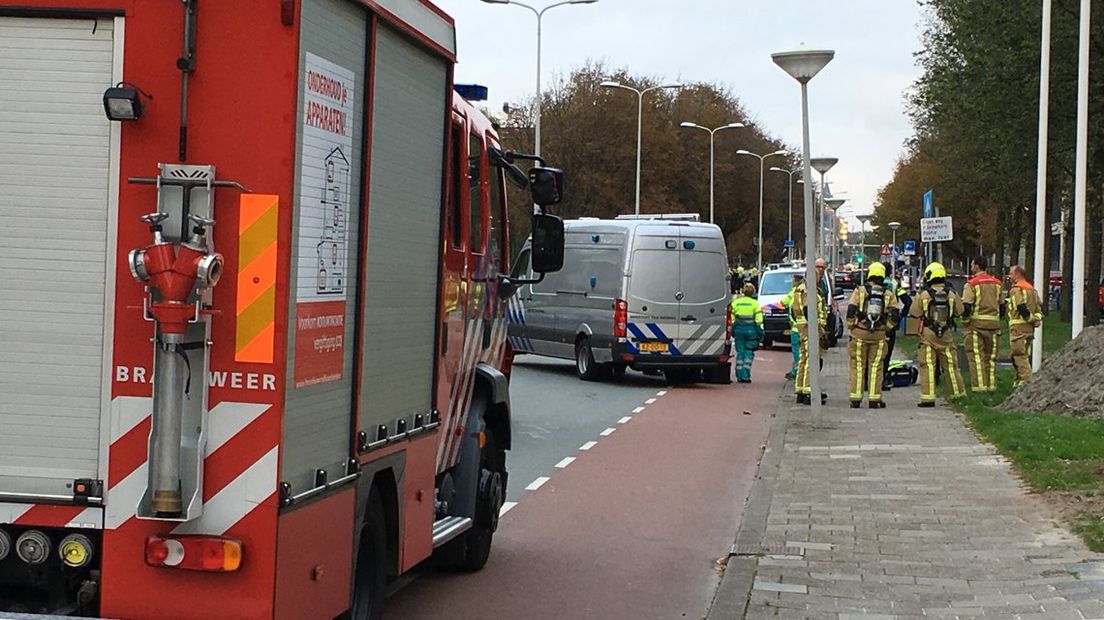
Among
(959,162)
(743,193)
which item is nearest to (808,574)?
(959,162)

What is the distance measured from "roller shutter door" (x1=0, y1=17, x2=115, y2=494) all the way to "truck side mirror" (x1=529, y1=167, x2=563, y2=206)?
406 centimetres

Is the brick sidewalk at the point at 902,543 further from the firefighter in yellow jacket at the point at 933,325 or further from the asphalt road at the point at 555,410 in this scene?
the firefighter in yellow jacket at the point at 933,325

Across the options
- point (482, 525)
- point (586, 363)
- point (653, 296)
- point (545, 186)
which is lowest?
point (482, 525)

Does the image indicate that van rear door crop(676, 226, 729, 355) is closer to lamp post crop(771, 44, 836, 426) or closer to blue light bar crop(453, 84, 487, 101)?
lamp post crop(771, 44, 836, 426)

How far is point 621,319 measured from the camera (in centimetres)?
2336

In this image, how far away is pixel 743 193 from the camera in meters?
96.1

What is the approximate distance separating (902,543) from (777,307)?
89.8 feet

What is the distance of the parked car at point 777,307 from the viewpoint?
1437 inches

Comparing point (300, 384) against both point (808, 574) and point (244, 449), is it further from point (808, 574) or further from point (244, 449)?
point (808, 574)

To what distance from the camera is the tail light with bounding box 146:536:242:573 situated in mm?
4691

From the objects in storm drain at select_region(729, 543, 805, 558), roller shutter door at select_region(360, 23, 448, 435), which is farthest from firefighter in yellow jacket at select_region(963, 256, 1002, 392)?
roller shutter door at select_region(360, 23, 448, 435)

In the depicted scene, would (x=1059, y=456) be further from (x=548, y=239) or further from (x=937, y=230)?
(x=937, y=230)

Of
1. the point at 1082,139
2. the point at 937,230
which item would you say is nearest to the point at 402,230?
the point at 1082,139

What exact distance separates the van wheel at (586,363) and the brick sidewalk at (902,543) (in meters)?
8.97
